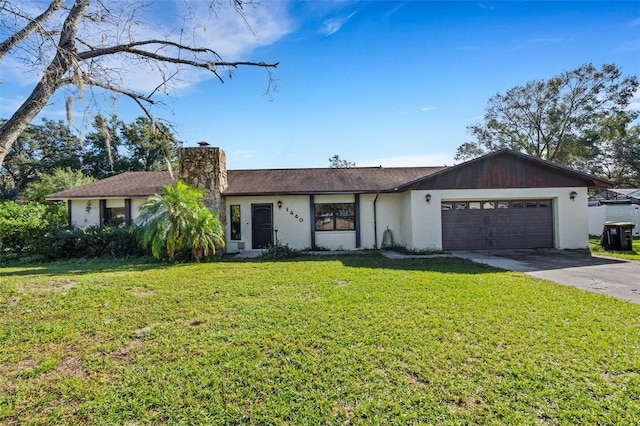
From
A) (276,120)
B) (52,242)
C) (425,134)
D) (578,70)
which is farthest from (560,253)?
(578,70)

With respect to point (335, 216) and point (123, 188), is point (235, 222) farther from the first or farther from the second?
point (123, 188)

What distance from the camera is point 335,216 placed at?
42.5 ft

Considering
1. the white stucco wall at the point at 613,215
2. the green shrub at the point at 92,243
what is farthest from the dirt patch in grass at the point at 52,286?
the white stucco wall at the point at 613,215

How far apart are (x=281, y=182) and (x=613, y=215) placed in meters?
19.0

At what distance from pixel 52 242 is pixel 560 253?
58.9ft

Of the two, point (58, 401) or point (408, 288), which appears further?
point (408, 288)

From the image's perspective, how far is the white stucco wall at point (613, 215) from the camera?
678 inches

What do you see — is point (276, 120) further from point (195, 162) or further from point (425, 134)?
point (425, 134)

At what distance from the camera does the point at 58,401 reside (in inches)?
108

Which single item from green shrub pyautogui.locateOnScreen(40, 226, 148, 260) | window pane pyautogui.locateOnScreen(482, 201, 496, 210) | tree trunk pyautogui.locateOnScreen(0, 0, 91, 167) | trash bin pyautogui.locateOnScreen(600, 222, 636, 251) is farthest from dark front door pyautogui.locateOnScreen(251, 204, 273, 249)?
trash bin pyautogui.locateOnScreen(600, 222, 636, 251)

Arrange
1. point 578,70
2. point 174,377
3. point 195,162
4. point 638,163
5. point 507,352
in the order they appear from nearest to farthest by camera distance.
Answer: point 174,377 → point 507,352 → point 195,162 → point 578,70 → point 638,163

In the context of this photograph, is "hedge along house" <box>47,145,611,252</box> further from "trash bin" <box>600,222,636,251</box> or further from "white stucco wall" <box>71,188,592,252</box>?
"trash bin" <box>600,222,636,251</box>

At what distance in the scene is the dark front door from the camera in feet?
42.3

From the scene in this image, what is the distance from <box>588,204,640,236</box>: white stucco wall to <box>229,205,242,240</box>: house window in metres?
19.6
